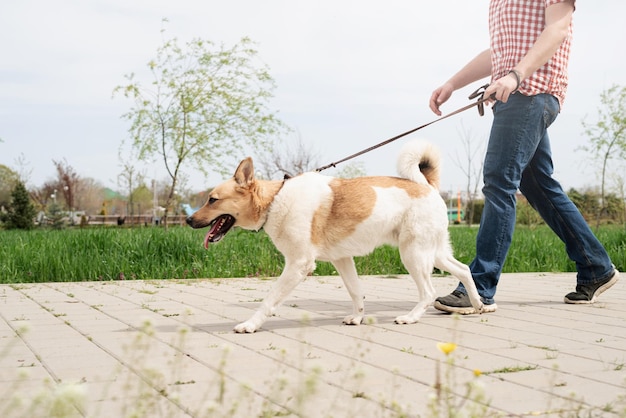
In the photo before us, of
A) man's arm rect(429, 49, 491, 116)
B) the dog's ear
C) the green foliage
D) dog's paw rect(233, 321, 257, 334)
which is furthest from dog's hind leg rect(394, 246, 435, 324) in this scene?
the green foliage

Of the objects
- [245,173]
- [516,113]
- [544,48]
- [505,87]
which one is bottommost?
[245,173]

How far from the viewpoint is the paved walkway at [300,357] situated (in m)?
2.53

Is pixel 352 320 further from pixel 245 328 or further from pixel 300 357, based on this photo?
pixel 300 357

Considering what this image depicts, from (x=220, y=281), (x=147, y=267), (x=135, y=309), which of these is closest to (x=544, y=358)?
(x=135, y=309)

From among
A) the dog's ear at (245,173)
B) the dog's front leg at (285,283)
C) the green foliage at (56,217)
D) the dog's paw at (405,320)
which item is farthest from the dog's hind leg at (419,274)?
the green foliage at (56,217)

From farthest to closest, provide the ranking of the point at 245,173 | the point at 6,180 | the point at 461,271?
the point at 6,180 < the point at 461,271 < the point at 245,173

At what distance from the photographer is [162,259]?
28.8ft

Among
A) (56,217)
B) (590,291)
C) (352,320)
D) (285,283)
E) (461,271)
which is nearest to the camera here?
(285,283)

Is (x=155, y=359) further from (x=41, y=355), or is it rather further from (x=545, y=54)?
(x=545, y=54)

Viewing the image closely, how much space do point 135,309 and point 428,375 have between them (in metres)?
2.96

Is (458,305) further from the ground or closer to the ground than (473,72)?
closer to the ground

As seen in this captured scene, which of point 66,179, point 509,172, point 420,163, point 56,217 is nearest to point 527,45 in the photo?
point 509,172

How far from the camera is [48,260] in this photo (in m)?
8.14

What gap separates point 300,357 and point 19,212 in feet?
94.6
